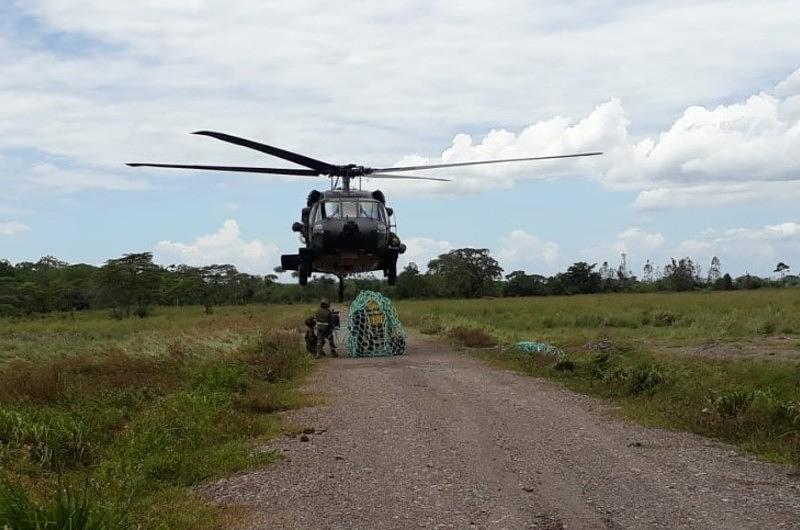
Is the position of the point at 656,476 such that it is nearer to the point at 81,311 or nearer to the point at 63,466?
the point at 63,466

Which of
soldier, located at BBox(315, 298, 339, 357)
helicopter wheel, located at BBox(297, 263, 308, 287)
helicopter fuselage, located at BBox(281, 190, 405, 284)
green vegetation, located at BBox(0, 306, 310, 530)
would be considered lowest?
green vegetation, located at BBox(0, 306, 310, 530)

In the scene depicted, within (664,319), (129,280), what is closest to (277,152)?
(664,319)

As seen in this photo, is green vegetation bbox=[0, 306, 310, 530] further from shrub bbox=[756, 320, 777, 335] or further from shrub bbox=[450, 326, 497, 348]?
shrub bbox=[756, 320, 777, 335]

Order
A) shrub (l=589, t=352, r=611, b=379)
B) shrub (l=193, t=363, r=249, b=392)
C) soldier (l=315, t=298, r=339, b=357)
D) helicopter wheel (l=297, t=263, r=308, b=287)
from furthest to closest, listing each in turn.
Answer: helicopter wheel (l=297, t=263, r=308, b=287)
soldier (l=315, t=298, r=339, b=357)
shrub (l=589, t=352, r=611, b=379)
shrub (l=193, t=363, r=249, b=392)

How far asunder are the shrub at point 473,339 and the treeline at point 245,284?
128 feet

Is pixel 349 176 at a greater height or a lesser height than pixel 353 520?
greater

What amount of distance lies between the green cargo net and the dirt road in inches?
399

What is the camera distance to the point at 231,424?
478 inches

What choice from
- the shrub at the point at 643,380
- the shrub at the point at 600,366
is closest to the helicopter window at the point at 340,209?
the shrub at the point at 600,366

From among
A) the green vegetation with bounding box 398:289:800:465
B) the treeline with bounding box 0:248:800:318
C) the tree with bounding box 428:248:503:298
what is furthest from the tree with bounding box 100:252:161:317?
the green vegetation with bounding box 398:289:800:465

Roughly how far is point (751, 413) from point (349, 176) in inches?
590

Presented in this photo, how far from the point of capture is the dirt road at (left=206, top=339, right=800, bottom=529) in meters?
7.71

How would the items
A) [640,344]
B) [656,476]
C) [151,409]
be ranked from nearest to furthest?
[656,476]
[151,409]
[640,344]

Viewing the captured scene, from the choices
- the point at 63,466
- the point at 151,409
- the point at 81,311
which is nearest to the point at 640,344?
the point at 151,409
